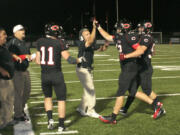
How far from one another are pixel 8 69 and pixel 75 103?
3413mm

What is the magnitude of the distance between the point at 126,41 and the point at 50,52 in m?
1.50

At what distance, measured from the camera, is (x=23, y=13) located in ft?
273

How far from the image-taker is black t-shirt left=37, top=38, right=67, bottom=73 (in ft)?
18.3

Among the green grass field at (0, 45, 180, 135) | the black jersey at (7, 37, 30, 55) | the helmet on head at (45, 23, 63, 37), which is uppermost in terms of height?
the helmet on head at (45, 23, 63, 37)

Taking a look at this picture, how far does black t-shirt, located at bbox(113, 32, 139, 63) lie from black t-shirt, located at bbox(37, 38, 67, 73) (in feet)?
3.82

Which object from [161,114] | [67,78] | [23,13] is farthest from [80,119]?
[23,13]

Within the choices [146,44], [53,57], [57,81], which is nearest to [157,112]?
[146,44]

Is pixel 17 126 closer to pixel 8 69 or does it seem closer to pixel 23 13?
pixel 8 69

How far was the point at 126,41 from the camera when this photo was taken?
6168 mm

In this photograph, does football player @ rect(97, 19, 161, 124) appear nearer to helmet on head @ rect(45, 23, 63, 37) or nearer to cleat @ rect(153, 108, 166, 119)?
cleat @ rect(153, 108, 166, 119)

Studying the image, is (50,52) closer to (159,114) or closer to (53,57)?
(53,57)

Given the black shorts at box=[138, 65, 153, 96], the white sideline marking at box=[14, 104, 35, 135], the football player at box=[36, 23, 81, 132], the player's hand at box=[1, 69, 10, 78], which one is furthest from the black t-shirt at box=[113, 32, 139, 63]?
the player's hand at box=[1, 69, 10, 78]

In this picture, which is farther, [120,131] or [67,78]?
[67,78]

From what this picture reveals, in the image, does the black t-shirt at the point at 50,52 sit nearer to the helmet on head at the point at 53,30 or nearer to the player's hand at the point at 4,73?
the helmet on head at the point at 53,30
